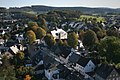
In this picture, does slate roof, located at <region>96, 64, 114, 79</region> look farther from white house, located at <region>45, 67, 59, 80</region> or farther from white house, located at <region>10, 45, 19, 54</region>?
white house, located at <region>10, 45, 19, 54</region>

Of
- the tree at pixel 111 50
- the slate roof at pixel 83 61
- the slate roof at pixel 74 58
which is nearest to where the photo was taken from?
the slate roof at pixel 83 61

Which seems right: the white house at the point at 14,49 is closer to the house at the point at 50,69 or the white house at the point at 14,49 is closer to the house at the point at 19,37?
the house at the point at 19,37

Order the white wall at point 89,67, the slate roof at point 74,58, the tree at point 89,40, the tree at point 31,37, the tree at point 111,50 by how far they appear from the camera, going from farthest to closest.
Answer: the tree at point 31,37, the tree at point 89,40, the slate roof at point 74,58, the tree at point 111,50, the white wall at point 89,67

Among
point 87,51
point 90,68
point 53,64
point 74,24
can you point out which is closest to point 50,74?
point 53,64

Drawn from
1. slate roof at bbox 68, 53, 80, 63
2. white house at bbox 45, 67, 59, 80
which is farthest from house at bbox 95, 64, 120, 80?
slate roof at bbox 68, 53, 80, 63

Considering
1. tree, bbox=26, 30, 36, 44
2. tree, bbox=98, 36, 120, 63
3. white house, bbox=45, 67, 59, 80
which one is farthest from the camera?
tree, bbox=26, 30, 36, 44

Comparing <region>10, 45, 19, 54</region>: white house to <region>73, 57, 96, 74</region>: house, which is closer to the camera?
<region>73, 57, 96, 74</region>: house

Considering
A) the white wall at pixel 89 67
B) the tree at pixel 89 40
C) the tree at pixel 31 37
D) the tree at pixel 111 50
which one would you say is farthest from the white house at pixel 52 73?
the tree at pixel 31 37

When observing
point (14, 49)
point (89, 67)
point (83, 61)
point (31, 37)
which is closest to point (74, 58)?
point (83, 61)
